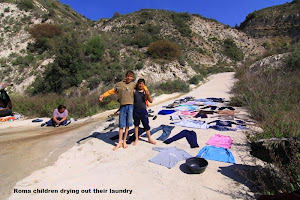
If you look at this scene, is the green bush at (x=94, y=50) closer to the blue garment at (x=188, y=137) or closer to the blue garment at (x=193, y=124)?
the blue garment at (x=193, y=124)

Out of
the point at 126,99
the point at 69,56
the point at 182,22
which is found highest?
the point at 182,22

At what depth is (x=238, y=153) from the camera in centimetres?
381

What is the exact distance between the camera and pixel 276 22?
43.9 metres

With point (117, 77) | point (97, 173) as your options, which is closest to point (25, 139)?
point (97, 173)

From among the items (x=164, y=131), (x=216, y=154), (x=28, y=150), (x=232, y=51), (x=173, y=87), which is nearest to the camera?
(x=216, y=154)

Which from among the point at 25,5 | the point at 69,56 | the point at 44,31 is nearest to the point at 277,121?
the point at 69,56

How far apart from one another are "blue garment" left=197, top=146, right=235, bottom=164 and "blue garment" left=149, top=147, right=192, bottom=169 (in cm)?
34

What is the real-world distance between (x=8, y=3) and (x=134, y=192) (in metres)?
33.2

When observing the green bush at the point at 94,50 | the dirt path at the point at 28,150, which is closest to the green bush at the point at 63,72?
the green bush at the point at 94,50

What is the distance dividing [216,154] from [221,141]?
30.8 inches

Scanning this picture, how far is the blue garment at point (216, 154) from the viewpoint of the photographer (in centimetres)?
360

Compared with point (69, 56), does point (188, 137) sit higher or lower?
lower

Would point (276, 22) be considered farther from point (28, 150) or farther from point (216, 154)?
point (28, 150)

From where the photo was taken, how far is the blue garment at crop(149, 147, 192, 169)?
3634 mm
